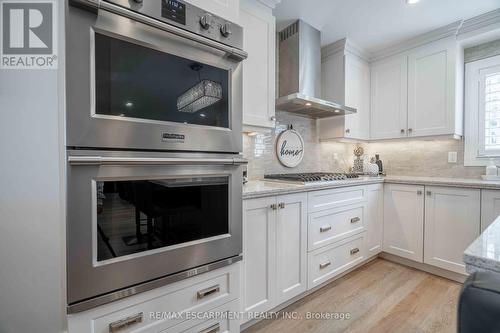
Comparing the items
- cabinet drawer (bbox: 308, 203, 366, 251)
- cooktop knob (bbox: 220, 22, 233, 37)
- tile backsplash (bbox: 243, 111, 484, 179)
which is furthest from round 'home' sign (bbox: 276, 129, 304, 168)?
cooktop knob (bbox: 220, 22, 233, 37)

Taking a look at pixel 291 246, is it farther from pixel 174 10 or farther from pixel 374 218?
pixel 174 10

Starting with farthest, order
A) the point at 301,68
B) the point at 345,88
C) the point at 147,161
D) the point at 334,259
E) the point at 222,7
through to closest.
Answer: the point at 345,88 < the point at 301,68 < the point at 334,259 < the point at 222,7 < the point at 147,161

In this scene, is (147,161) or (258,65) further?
(258,65)

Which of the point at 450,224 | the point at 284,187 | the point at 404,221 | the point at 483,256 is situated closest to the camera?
the point at 483,256

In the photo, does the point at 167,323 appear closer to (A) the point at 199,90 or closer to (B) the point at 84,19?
(A) the point at 199,90

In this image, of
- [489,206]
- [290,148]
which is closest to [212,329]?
[290,148]

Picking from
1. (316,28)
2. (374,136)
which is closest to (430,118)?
(374,136)

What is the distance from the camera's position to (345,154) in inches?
125

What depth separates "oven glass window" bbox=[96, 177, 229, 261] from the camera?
2.87 feet

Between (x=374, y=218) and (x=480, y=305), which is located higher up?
(x=480, y=305)

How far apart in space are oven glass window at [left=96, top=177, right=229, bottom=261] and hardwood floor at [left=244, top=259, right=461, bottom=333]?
3.17 ft

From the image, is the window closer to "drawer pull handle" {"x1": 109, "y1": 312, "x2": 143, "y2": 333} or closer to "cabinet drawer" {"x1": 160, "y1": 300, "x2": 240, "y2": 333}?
"cabinet drawer" {"x1": 160, "y1": 300, "x2": 240, "y2": 333}

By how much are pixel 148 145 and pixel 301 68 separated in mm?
1844

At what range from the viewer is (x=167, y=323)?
1025 millimetres
